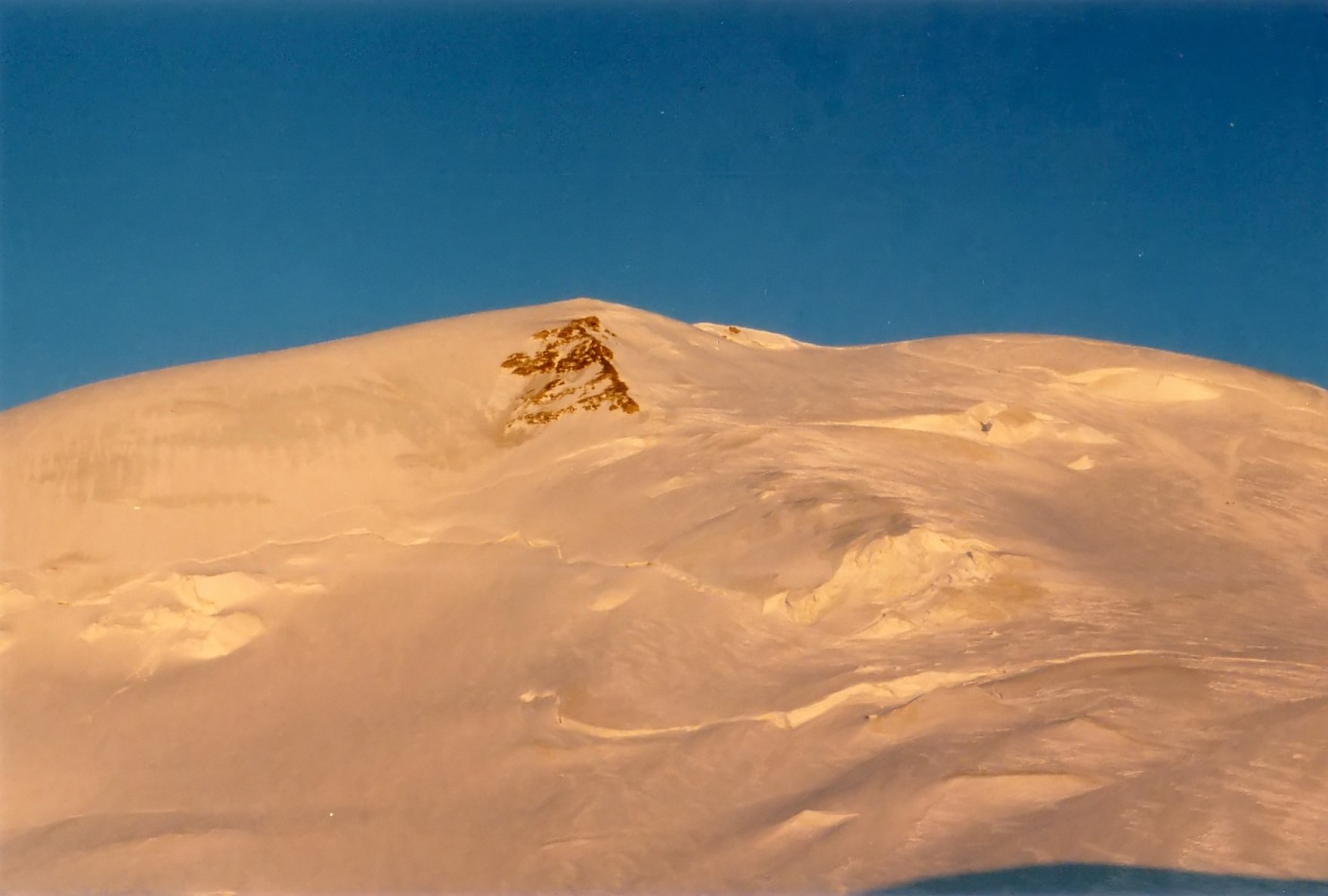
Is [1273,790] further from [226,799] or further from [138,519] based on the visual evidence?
[138,519]

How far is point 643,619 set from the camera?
11555 mm

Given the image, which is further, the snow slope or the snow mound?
the snow mound

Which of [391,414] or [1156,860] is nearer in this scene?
[1156,860]

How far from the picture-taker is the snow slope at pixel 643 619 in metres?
8.80

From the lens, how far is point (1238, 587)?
12336 mm

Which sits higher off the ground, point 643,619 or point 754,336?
point 754,336

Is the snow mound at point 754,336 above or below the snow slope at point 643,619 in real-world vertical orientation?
above

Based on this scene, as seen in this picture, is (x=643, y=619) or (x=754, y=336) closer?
(x=643, y=619)

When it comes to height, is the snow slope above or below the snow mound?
below

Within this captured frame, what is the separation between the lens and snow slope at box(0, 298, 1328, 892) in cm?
880

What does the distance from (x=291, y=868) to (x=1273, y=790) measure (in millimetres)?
6553

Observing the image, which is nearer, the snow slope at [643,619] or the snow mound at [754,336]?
the snow slope at [643,619]

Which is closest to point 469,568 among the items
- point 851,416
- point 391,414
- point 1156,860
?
point 391,414

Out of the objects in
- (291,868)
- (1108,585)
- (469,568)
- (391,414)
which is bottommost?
(291,868)
